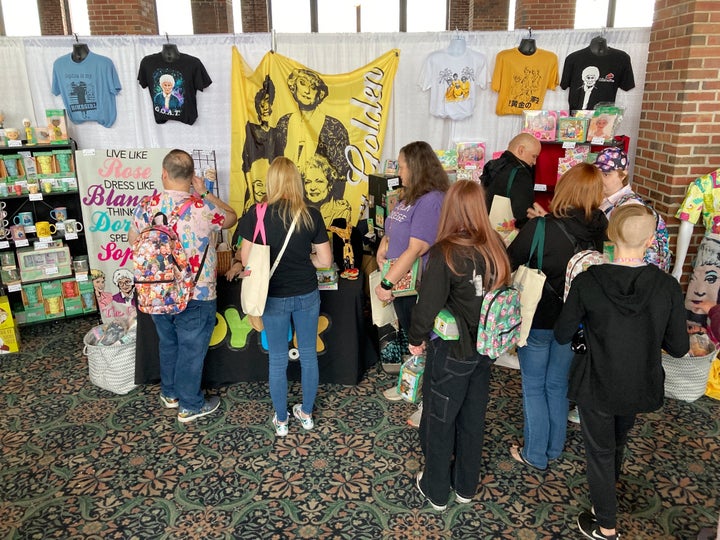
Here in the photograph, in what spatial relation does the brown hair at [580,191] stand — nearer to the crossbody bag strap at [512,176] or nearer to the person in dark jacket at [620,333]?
the person in dark jacket at [620,333]

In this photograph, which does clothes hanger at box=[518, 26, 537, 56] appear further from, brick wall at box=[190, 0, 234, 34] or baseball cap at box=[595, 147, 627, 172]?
brick wall at box=[190, 0, 234, 34]

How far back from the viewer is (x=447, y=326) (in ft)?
7.41

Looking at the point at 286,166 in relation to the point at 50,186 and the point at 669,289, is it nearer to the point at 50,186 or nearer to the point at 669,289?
the point at 669,289

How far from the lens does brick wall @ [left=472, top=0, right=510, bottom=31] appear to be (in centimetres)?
973

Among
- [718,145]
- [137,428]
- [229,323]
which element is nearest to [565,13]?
[718,145]

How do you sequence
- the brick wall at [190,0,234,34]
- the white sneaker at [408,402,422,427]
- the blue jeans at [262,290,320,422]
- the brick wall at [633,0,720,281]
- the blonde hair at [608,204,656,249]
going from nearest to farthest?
the blonde hair at [608,204,656,249]
the blue jeans at [262,290,320,422]
the white sneaker at [408,402,422,427]
the brick wall at [633,0,720,281]
the brick wall at [190,0,234,34]

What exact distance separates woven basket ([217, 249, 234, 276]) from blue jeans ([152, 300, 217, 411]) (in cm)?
41

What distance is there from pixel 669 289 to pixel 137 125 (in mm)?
4571

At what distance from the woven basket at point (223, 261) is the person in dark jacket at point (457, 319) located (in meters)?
1.58

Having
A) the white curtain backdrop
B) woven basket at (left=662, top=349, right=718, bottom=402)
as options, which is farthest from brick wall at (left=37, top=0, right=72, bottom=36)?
woven basket at (left=662, top=349, right=718, bottom=402)

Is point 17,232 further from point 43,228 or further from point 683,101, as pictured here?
point 683,101

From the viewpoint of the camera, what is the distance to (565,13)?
21.5 ft

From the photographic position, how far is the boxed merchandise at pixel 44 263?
463 cm

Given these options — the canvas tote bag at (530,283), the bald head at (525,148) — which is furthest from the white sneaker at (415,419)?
the bald head at (525,148)
